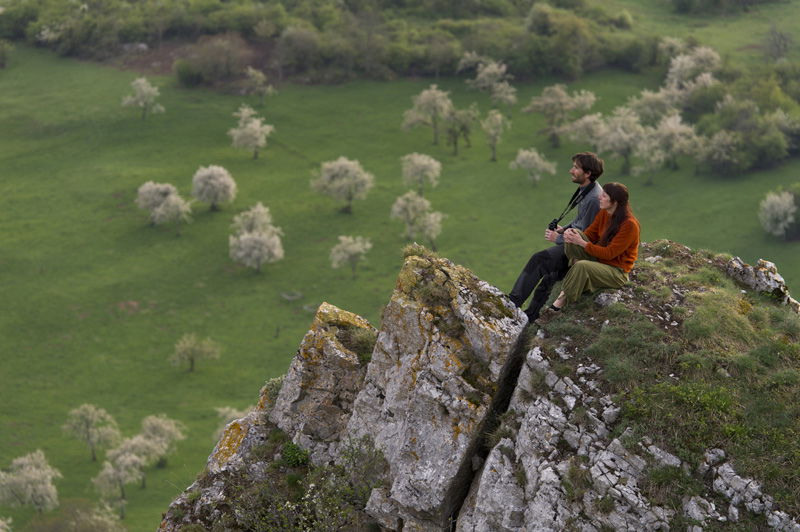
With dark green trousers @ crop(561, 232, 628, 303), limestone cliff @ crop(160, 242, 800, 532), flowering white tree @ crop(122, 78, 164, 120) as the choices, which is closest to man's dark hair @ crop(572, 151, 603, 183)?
dark green trousers @ crop(561, 232, 628, 303)

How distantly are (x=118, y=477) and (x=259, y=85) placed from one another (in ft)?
310

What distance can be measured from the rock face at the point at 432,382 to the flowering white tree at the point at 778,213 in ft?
315

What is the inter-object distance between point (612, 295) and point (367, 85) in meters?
144

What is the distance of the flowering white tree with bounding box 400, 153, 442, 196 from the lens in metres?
126

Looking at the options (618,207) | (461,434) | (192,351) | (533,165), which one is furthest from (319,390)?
(533,165)

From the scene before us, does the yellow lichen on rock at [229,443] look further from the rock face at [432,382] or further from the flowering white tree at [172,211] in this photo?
the flowering white tree at [172,211]

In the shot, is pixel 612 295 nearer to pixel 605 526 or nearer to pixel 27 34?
pixel 605 526

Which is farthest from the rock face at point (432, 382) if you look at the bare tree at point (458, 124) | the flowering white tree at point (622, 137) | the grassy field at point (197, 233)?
the bare tree at point (458, 124)

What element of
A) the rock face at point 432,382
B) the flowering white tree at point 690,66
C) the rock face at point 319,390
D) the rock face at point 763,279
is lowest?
the flowering white tree at point 690,66

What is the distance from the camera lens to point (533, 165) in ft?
419

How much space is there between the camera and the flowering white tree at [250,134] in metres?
Answer: 139

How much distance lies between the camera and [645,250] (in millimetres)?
25984

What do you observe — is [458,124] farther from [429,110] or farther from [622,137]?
[622,137]

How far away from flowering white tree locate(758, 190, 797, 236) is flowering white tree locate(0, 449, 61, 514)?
8663 cm
